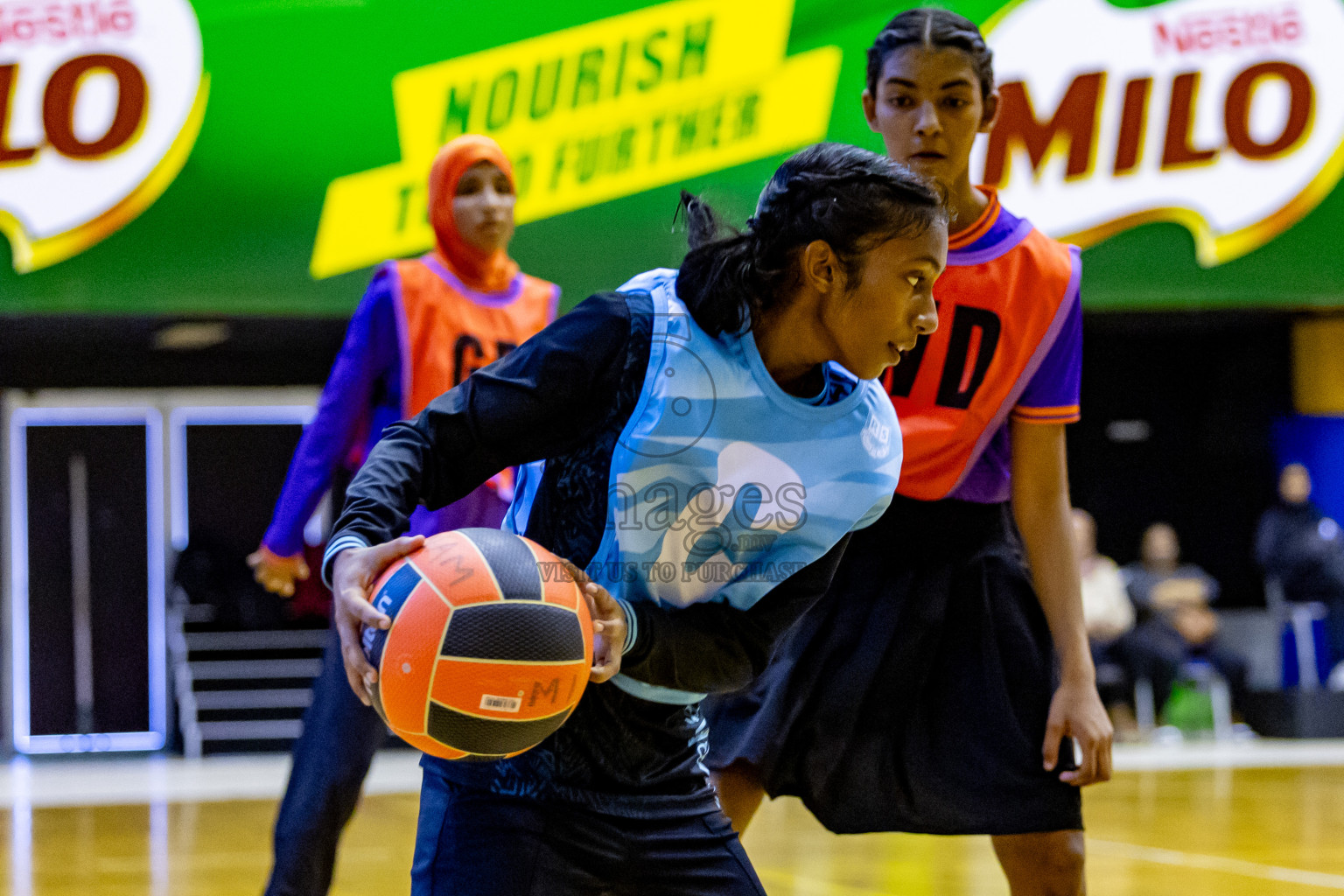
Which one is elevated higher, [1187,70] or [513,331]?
[1187,70]

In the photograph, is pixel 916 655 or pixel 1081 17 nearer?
pixel 916 655

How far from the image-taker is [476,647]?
1854 millimetres

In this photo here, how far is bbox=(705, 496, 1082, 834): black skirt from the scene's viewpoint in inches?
109

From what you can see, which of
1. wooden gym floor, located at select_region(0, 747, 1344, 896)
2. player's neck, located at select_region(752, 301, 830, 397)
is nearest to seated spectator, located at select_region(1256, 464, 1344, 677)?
wooden gym floor, located at select_region(0, 747, 1344, 896)

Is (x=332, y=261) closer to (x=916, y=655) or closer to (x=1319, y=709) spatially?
(x=916, y=655)

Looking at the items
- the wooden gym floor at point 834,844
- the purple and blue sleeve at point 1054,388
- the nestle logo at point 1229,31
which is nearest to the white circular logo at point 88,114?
the wooden gym floor at point 834,844

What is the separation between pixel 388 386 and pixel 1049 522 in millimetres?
1680

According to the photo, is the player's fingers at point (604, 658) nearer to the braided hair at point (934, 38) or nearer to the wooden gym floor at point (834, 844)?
the braided hair at point (934, 38)

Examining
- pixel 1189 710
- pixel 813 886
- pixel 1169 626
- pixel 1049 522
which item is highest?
pixel 1049 522

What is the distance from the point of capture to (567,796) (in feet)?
6.81

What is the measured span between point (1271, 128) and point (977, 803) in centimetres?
774

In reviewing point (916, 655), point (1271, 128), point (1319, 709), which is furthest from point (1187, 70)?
point (916, 655)

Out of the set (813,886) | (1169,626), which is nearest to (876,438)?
(813,886)

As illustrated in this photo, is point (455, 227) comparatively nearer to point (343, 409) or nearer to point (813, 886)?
point (343, 409)
